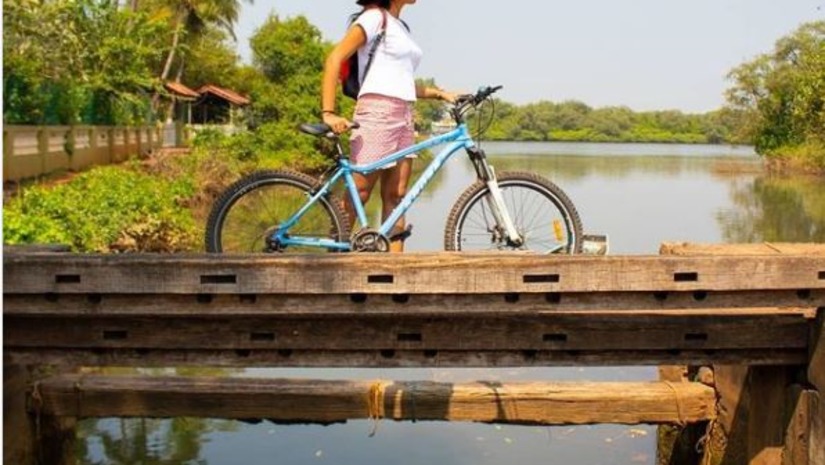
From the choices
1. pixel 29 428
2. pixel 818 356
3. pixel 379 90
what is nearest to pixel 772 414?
pixel 818 356

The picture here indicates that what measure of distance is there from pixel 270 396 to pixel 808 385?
Result: 2421mm

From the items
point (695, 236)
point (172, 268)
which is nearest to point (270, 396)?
point (172, 268)

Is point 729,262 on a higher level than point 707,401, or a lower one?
→ higher

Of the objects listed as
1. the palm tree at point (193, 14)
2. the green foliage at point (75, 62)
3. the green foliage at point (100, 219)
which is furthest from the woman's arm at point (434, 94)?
the palm tree at point (193, 14)

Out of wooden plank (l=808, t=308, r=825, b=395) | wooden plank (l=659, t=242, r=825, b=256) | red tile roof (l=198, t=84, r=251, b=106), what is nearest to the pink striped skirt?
wooden plank (l=659, t=242, r=825, b=256)

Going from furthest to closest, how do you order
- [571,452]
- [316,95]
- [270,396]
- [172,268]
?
[316,95] < [571,452] < [270,396] < [172,268]

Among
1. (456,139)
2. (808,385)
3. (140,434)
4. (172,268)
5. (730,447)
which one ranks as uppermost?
(456,139)

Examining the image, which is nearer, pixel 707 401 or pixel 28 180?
pixel 707 401

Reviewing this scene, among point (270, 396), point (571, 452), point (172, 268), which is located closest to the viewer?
point (172, 268)

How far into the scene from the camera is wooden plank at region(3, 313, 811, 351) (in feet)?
13.2

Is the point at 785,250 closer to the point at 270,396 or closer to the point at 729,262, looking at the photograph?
the point at 729,262

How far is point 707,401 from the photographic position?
498 centimetres

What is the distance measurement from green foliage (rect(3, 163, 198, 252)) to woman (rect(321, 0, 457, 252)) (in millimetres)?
5600

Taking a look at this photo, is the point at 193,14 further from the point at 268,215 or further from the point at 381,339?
the point at 381,339
